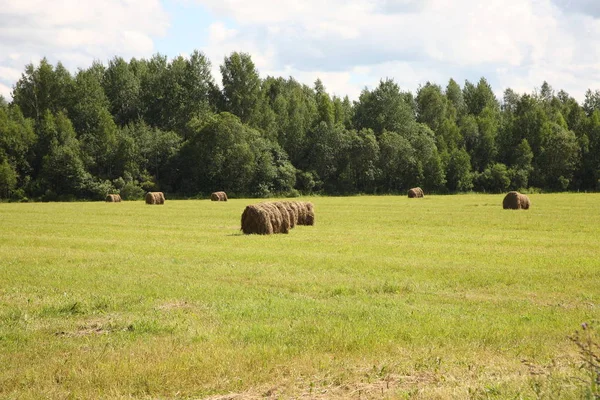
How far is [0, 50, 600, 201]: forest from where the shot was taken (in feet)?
301

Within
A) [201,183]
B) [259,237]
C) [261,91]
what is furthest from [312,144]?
[259,237]

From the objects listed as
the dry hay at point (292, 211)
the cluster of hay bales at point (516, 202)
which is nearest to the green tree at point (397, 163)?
the cluster of hay bales at point (516, 202)

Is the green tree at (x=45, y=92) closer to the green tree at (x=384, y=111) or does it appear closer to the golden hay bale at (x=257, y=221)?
the green tree at (x=384, y=111)

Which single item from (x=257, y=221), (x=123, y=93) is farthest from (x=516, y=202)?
(x=123, y=93)

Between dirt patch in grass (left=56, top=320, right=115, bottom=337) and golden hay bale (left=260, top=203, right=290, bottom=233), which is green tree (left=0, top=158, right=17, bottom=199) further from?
dirt patch in grass (left=56, top=320, right=115, bottom=337)

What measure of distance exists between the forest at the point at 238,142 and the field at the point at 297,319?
6879cm

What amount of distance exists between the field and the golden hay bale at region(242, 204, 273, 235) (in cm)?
465

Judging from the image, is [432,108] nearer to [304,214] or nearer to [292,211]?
[304,214]

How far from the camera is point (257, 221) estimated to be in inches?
1142

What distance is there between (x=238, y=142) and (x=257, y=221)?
217ft

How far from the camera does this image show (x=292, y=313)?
40.5ft

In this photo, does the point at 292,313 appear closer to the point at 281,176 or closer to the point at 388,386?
the point at 388,386

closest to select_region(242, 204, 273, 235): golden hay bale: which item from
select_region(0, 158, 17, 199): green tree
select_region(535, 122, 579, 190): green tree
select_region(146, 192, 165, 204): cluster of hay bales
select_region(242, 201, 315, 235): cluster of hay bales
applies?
select_region(242, 201, 315, 235): cluster of hay bales

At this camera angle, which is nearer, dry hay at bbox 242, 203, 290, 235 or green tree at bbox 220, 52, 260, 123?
dry hay at bbox 242, 203, 290, 235
